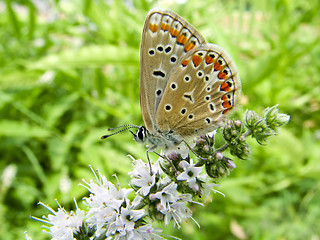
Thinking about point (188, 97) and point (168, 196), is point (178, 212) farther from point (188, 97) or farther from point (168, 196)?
point (188, 97)

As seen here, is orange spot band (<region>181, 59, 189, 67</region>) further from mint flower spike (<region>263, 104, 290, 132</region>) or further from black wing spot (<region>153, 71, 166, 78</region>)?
mint flower spike (<region>263, 104, 290, 132</region>)

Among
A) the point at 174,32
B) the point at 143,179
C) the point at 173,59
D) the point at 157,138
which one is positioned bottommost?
the point at 143,179

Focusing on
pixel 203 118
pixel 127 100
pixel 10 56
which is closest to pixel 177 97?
pixel 203 118

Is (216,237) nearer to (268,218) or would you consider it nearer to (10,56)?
(268,218)

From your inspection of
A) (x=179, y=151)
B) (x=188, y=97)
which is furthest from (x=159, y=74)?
(x=179, y=151)

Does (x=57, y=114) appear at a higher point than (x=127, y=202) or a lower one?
higher

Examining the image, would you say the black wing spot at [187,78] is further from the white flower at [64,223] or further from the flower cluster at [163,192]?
the white flower at [64,223]
